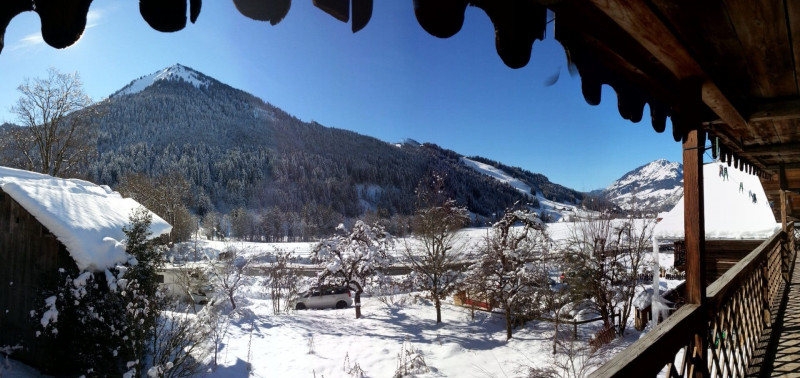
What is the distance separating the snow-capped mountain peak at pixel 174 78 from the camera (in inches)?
6281

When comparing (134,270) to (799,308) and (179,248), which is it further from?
(179,248)

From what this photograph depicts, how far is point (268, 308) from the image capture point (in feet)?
63.6

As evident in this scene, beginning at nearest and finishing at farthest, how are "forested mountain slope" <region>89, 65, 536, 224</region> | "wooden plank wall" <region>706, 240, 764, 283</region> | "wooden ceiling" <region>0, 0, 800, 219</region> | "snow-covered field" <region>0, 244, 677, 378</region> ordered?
"wooden ceiling" <region>0, 0, 800, 219</region> → "snow-covered field" <region>0, 244, 677, 378</region> → "wooden plank wall" <region>706, 240, 764, 283</region> → "forested mountain slope" <region>89, 65, 536, 224</region>

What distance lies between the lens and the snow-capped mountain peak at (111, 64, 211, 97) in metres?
160

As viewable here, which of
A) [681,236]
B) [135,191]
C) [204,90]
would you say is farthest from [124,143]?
[681,236]

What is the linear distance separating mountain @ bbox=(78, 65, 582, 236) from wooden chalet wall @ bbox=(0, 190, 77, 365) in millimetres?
50717

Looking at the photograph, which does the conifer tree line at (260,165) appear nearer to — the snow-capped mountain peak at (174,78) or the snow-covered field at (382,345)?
the snow-capped mountain peak at (174,78)

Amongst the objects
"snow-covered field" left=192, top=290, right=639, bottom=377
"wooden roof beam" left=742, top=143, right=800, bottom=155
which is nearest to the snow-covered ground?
"snow-covered field" left=192, top=290, right=639, bottom=377

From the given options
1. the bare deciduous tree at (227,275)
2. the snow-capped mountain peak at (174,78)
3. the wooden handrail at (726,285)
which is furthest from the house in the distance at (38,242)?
the snow-capped mountain peak at (174,78)

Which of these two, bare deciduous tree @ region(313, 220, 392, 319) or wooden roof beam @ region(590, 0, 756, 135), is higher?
wooden roof beam @ region(590, 0, 756, 135)

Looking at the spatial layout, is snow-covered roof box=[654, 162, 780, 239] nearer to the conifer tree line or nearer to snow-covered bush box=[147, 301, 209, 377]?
snow-covered bush box=[147, 301, 209, 377]

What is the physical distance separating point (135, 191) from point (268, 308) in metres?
16.1

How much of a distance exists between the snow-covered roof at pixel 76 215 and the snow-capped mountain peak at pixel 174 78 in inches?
6671

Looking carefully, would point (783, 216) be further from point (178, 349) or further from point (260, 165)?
point (260, 165)
